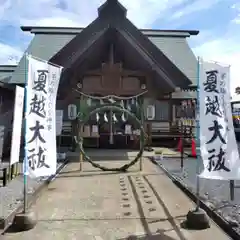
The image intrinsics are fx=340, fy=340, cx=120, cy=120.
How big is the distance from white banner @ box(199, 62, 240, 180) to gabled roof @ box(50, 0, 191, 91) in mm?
9872

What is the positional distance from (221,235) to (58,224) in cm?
249

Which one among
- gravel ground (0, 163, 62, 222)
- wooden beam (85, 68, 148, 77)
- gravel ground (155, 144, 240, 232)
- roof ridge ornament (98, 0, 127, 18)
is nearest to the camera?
gravel ground (155, 144, 240, 232)

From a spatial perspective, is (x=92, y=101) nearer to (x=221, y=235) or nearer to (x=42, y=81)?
(x=42, y=81)

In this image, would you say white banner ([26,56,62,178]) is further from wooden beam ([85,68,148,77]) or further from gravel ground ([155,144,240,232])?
A: wooden beam ([85,68,148,77])

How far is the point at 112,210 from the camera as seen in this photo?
20.4ft

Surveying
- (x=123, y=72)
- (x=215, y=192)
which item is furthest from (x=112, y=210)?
(x=123, y=72)

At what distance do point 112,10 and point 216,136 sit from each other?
1107cm

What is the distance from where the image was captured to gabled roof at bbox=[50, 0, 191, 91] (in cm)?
1497

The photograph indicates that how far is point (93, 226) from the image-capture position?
5.30m

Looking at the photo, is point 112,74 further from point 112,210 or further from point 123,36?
point 112,210

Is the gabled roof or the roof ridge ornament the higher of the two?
the roof ridge ornament

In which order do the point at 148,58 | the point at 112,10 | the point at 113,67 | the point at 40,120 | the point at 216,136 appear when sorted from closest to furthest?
the point at 216,136 → the point at 40,120 → the point at 112,10 → the point at 148,58 → the point at 113,67

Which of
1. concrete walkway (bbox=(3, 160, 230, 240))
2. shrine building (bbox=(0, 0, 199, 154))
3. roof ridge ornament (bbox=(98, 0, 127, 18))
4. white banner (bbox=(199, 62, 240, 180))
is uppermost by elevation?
roof ridge ornament (bbox=(98, 0, 127, 18))

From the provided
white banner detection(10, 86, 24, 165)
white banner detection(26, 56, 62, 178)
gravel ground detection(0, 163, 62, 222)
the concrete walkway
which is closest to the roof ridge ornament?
the concrete walkway
